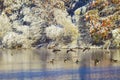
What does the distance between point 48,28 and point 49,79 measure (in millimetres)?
60683

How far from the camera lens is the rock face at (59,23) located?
115 metres

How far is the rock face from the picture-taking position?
11481 centimetres

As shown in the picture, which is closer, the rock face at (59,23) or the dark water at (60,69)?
the dark water at (60,69)

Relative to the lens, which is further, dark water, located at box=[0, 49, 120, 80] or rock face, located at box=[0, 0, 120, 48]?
rock face, located at box=[0, 0, 120, 48]

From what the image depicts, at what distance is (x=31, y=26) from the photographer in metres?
120

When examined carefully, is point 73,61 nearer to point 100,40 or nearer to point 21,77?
point 21,77

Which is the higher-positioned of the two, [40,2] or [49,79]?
[40,2]

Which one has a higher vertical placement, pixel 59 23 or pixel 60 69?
pixel 59 23

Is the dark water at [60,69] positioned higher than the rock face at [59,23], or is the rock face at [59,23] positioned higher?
the rock face at [59,23]

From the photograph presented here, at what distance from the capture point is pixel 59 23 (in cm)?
11825

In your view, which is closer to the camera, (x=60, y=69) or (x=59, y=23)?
(x=60, y=69)

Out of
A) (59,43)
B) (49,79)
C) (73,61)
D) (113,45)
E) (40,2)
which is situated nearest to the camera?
(49,79)

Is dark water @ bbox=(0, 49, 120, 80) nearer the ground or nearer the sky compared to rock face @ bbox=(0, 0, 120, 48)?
nearer the ground

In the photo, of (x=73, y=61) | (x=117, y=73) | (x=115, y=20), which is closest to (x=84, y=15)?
(x=115, y=20)
